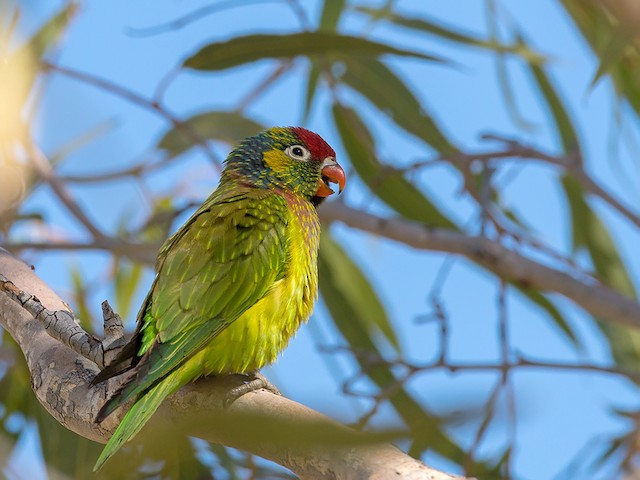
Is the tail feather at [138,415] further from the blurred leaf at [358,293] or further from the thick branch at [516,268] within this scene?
the blurred leaf at [358,293]

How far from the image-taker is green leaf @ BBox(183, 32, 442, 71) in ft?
11.4

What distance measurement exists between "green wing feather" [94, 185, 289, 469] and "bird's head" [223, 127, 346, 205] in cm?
23

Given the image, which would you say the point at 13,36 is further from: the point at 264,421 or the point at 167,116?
the point at 264,421

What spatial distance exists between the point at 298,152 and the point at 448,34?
1.19m

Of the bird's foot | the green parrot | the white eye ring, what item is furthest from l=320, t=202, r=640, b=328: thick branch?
the bird's foot

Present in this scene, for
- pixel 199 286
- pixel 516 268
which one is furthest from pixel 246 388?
pixel 516 268

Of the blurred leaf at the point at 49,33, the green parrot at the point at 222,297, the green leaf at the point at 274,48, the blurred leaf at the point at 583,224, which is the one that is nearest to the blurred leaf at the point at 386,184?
the green leaf at the point at 274,48

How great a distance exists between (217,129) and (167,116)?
45 cm

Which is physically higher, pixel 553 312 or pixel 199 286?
pixel 553 312

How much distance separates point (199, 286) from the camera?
2.33 m

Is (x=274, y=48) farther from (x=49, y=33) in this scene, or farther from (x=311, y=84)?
(x=49, y=33)

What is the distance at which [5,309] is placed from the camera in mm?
2217

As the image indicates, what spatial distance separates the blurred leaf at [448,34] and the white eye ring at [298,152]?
45.4 inches

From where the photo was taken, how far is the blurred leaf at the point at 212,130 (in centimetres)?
390
